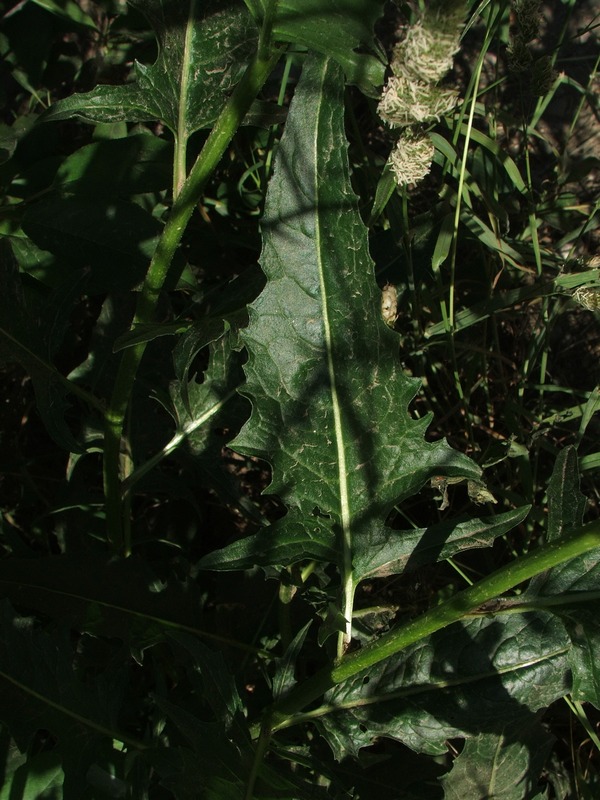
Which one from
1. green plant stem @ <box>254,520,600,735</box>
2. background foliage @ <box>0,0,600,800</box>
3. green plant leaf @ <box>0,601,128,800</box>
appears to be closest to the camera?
green plant stem @ <box>254,520,600,735</box>

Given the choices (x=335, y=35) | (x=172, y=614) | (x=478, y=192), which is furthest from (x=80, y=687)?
(x=478, y=192)

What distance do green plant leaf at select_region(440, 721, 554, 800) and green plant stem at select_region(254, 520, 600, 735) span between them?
657 mm

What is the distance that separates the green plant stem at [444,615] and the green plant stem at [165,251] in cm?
66

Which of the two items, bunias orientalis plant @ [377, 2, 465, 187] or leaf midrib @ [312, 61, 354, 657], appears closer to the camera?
bunias orientalis plant @ [377, 2, 465, 187]

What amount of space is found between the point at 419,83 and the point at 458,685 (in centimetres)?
122

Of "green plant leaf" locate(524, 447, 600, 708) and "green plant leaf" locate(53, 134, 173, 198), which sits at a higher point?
"green plant leaf" locate(53, 134, 173, 198)

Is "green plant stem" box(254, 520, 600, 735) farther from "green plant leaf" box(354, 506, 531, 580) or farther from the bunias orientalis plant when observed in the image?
the bunias orientalis plant

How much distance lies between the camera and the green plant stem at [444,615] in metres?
1.21

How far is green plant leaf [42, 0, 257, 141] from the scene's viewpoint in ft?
6.02

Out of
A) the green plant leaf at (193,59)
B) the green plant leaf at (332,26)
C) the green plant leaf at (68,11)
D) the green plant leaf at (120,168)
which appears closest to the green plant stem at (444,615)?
the green plant leaf at (332,26)

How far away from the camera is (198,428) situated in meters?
2.23

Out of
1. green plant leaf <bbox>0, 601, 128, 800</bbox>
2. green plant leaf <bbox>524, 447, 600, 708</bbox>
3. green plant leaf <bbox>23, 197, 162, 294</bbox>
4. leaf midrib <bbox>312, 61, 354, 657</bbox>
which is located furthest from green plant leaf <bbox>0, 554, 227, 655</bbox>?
green plant leaf <bbox>524, 447, 600, 708</bbox>

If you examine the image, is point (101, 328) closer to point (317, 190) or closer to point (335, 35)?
point (317, 190)

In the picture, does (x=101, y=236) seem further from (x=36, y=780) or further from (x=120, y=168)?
(x=36, y=780)
